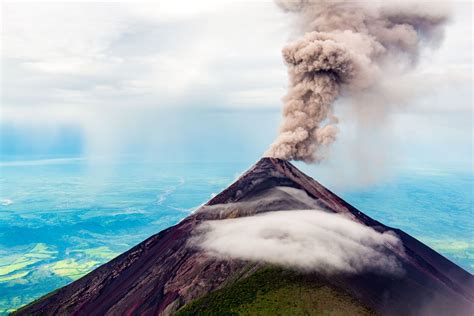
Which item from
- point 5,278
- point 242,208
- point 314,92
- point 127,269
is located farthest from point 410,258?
point 5,278

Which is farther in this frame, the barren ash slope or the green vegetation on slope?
the barren ash slope

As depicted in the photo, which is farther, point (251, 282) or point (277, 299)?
point (251, 282)

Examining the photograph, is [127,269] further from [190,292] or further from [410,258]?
[410,258]

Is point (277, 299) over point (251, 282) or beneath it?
beneath

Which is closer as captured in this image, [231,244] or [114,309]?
[114,309]

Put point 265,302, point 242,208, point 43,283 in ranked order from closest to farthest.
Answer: point 265,302, point 242,208, point 43,283
